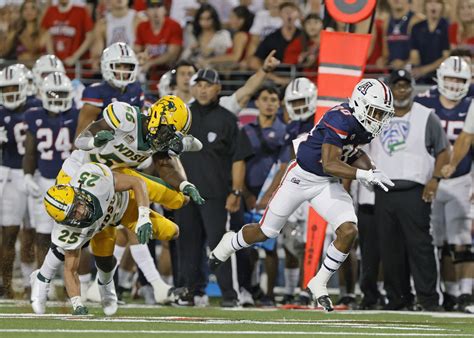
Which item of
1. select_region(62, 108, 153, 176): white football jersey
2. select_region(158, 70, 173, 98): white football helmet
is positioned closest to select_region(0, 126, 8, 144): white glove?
select_region(158, 70, 173, 98): white football helmet

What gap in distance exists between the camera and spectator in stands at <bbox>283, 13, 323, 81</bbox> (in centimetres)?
1506

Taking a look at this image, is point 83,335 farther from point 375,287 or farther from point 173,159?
point 375,287

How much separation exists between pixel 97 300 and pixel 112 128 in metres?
2.50

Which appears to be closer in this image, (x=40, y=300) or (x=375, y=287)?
(x=40, y=300)

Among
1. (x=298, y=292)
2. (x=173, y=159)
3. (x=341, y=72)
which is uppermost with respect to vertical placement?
(x=341, y=72)

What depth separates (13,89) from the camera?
1366cm

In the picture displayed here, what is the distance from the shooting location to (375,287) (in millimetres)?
12602

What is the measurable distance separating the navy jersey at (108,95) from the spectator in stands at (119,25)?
10.6ft

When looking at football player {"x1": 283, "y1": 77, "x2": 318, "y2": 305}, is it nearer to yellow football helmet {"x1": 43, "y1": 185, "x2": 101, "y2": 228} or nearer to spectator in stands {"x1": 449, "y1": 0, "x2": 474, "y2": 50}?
spectator in stands {"x1": 449, "y1": 0, "x2": 474, "y2": 50}

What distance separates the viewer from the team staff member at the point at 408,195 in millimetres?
12352

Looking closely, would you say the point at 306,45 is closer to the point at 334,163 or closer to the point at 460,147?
the point at 460,147

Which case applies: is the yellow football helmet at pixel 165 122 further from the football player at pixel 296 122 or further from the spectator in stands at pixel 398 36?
the spectator in stands at pixel 398 36

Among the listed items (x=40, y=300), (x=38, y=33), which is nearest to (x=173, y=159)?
(x=40, y=300)

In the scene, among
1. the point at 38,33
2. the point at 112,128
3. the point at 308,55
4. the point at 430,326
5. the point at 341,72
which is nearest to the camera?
the point at 430,326
